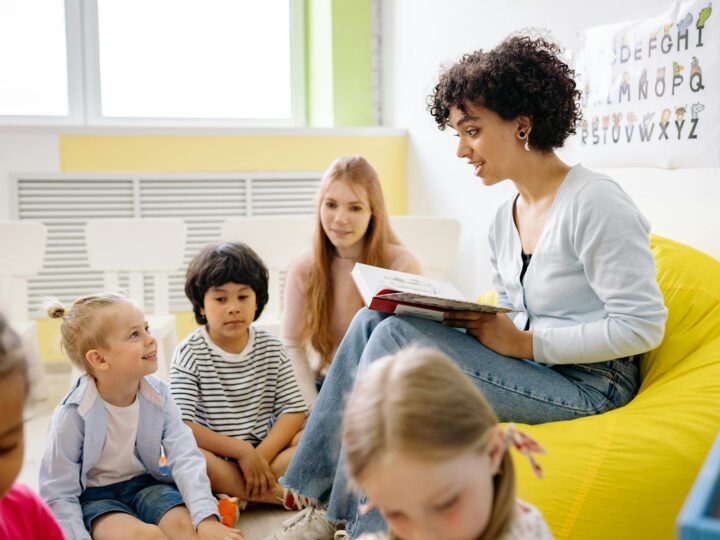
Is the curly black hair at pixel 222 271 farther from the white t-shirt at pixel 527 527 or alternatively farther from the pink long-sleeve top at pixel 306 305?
the white t-shirt at pixel 527 527

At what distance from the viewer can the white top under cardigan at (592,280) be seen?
4.68 feet

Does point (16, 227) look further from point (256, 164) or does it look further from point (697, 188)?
point (697, 188)

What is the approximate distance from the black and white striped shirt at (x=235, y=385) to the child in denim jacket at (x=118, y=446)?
0.66 ft

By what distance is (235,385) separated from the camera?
203cm

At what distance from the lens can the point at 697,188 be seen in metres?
1.87

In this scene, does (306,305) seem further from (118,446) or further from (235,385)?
(118,446)

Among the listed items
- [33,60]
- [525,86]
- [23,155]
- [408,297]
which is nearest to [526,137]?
[525,86]

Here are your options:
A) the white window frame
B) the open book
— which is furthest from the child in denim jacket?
the white window frame

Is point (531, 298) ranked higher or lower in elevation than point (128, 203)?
lower

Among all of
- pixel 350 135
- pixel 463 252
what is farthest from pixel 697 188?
pixel 350 135

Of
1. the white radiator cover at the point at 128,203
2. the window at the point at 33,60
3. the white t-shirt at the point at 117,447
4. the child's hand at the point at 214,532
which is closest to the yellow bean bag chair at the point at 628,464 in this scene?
the child's hand at the point at 214,532

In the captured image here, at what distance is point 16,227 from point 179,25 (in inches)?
62.9

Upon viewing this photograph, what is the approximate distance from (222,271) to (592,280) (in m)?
0.95

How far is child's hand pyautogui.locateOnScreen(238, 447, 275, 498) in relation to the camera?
1942mm
